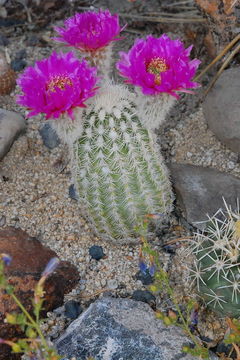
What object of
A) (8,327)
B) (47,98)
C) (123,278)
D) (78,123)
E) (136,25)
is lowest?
(123,278)

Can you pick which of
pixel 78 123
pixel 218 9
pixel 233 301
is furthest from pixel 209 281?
pixel 218 9

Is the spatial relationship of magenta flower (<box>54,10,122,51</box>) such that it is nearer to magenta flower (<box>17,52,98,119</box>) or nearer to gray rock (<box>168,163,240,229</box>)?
magenta flower (<box>17,52,98,119</box>)

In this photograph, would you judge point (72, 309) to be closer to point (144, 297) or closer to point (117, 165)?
Result: point (144, 297)

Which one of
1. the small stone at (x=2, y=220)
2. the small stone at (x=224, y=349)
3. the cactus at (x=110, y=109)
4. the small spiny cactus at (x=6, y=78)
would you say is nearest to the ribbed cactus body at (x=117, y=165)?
the cactus at (x=110, y=109)

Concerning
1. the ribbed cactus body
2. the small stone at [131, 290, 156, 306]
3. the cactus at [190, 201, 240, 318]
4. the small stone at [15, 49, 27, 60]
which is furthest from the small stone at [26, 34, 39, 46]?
the cactus at [190, 201, 240, 318]

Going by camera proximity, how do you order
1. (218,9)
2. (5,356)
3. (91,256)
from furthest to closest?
(218,9) → (91,256) → (5,356)

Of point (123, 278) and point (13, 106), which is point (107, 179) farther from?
point (13, 106)
